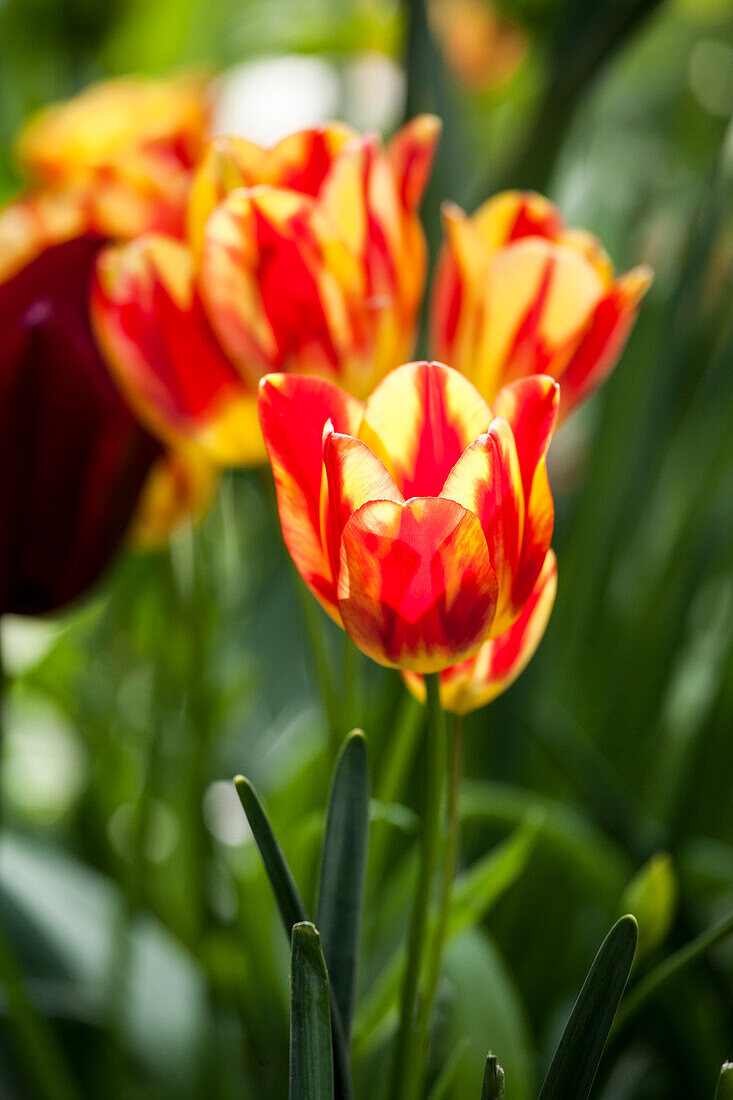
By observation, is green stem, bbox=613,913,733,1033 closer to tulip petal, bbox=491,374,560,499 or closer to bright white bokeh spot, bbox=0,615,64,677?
tulip petal, bbox=491,374,560,499

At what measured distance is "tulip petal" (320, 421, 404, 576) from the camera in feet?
0.45

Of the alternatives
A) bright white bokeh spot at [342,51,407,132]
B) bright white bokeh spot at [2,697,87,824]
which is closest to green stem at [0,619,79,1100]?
bright white bokeh spot at [2,697,87,824]

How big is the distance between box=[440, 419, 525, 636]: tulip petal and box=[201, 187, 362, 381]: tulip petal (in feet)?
0.23

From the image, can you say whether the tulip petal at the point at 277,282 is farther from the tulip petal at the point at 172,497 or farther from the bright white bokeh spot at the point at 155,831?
the bright white bokeh spot at the point at 155,831

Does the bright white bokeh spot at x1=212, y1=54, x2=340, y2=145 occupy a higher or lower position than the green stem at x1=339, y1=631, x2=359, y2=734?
higher

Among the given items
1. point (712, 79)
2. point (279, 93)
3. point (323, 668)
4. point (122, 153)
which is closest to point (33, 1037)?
point (323, 668)

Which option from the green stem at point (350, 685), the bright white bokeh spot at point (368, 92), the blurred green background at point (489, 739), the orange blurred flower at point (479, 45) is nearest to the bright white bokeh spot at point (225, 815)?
the blurred green background at point (489, 739)

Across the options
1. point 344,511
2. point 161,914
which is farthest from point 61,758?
point 344,511

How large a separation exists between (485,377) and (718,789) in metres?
0.21

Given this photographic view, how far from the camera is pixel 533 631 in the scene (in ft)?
0.54

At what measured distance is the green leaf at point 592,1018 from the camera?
14 cm

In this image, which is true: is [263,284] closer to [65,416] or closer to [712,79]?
[65,416]

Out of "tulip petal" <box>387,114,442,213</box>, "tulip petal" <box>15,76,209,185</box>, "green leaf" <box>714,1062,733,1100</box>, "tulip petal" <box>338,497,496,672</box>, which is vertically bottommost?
"green leaf" <box>714,1062,733,1100</box>

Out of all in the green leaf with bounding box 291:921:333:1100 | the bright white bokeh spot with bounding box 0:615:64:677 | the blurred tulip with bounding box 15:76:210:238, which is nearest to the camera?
the green leaf with bounding box 291:921:333:1100
